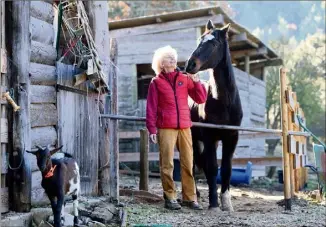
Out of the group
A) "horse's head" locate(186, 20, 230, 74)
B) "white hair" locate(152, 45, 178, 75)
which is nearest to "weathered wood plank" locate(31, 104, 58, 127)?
"white hair" locate(152, 45, 178, 75)

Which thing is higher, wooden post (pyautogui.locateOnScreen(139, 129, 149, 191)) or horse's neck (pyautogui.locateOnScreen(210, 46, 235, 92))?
horse's neck (pyautogui.locateOnScreen(210, 46, 235, 92))

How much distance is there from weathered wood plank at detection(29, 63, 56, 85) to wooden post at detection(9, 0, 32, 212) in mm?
170

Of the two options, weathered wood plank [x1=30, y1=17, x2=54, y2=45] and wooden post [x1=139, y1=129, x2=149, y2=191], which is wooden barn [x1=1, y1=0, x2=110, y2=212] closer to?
weathered wood plank [x1=30, y1=17, x2=54, y2=45]

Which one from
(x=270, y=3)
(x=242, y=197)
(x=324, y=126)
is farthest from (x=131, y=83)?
(x=270, y=3)

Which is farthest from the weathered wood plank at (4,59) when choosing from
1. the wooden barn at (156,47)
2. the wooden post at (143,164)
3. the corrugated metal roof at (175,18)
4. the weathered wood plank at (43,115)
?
the corrugated metal roof at (175,18)

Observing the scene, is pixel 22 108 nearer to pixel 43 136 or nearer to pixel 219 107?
pixel 43 136

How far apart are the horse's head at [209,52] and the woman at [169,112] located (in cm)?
20

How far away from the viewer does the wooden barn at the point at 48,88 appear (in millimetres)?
5195

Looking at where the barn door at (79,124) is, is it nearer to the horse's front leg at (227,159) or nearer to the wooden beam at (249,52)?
the horse's front leg at (227,159)

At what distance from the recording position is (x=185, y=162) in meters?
7.14

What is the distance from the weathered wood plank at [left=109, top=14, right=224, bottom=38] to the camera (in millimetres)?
13992

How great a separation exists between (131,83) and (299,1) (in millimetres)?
127229

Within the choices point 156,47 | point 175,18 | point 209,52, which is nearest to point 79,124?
point 209,52

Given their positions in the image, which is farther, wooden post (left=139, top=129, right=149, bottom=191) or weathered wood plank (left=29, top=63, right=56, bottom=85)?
wooden post (left=139, top=129, right=149, bottom=191)
